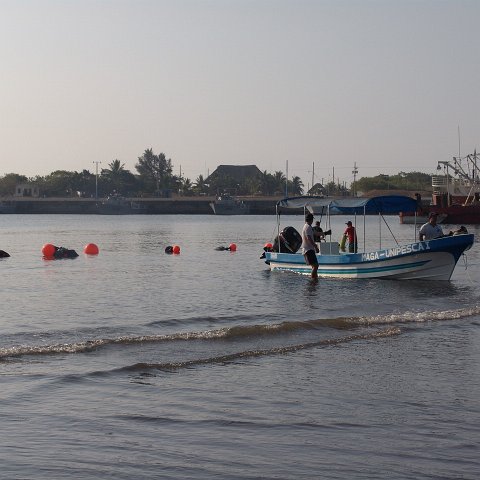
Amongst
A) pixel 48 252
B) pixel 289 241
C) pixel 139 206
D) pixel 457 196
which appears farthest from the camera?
pixel 139 206

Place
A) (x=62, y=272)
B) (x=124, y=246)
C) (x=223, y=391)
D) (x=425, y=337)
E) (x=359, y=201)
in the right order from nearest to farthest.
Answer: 1. (x=223, y=391)
2. (x=425, y=337)
3. (x=359, y=201)
4. (x=62, y=272)
5. (x=124, y=246)

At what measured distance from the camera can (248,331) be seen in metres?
16.9

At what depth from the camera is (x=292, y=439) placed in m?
9.11

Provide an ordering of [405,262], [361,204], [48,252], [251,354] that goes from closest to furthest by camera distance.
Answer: [251,354], [405,262], [361,204], [48,252]

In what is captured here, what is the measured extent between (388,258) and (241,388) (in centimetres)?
1666

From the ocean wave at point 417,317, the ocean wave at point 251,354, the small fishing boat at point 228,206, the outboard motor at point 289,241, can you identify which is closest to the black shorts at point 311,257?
the outboard motor at point 289,241

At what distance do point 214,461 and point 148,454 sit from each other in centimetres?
64

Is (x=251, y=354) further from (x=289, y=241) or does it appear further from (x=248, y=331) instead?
(x=289, y=241)

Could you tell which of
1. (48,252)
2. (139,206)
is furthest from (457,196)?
(139,206)

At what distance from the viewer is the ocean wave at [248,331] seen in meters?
14.4

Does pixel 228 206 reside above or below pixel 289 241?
above

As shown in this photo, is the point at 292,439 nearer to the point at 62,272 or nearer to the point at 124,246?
the point at 62,272

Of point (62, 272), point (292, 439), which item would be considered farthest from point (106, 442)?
point (62, 272)

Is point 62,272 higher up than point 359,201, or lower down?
lower down
